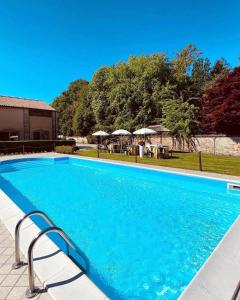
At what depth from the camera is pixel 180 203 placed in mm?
7359

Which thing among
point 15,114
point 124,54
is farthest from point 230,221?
point 124,54

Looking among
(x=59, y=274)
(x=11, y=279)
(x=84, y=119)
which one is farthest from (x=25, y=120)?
(x=59, y=274)

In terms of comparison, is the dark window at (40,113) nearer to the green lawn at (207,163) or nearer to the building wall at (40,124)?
the building wall at (40,124)

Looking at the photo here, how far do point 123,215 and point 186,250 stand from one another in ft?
7.40

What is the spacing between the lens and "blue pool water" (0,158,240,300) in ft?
12.1

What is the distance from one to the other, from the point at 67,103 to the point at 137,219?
49.6 metres

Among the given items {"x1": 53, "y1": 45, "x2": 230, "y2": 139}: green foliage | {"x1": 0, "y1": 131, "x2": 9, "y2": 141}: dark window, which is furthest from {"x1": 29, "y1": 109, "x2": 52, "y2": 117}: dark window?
{"x1": 53, "y1": 45, "x2": 230, "y2": 139}: green foliage

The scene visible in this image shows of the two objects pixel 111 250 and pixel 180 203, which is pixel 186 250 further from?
pixel 180 203

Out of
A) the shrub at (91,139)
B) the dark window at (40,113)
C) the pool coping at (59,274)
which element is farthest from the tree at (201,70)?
the pool coping at (59,274)

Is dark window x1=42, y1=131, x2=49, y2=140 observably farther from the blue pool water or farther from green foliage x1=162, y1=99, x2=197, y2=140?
the blue pool water

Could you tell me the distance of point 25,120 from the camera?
88.3 ft

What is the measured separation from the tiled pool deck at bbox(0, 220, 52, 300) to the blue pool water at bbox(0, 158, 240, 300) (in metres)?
1.20

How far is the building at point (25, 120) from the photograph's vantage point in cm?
2525

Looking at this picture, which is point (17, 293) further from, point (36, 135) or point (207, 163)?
point (36, 135)
